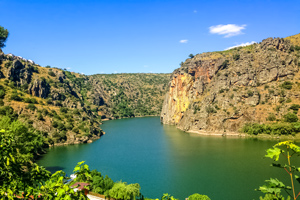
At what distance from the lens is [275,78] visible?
102 meters

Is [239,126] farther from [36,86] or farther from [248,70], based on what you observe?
[36,86]

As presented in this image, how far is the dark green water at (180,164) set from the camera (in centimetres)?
3861

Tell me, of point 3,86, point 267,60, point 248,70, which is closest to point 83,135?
point 3,86

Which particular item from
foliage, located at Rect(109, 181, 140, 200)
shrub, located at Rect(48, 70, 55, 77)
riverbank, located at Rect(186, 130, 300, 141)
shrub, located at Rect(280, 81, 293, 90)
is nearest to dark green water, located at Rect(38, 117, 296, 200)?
riverbank, located at Rect(186, 130, 300, 141)

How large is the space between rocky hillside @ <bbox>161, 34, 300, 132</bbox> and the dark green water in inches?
764

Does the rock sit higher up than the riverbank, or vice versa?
the rock

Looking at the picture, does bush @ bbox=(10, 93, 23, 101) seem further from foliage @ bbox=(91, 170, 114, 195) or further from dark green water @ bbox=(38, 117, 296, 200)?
foliage @ bbox=(91, 170, 114, 195)

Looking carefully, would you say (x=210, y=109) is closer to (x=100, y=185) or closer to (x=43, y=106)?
(x=43, y=106)

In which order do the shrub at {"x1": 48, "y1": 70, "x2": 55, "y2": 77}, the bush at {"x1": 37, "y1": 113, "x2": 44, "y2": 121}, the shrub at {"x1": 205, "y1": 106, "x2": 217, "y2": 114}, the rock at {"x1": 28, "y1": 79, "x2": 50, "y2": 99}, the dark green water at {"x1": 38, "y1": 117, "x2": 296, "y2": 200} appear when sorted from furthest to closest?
the shrub at {"x1": 48, "y1": 70, "x2": 55, "y2": 77} < the shrub at {"x1": 205, "y1": 106, "x2": 217, "y2": 114} < the rock at {"x1": 28, "y1": 79, "x2": 50, "y2": 99} < the bush at {"x1": 37, "y1": 113, "x2": 44, "y2": 121} < the dark green water at {"x1": 38, "y1": 117, "x2": 296, "y2": 200}

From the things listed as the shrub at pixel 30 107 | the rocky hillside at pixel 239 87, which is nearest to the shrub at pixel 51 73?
the shrub at pixel 30 107

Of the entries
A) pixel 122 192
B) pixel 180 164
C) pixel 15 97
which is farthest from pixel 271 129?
pixel 15 97

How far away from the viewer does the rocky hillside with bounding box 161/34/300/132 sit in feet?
308

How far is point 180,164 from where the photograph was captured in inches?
2112

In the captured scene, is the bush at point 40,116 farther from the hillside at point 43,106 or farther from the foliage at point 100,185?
the foliage at point 100,185
